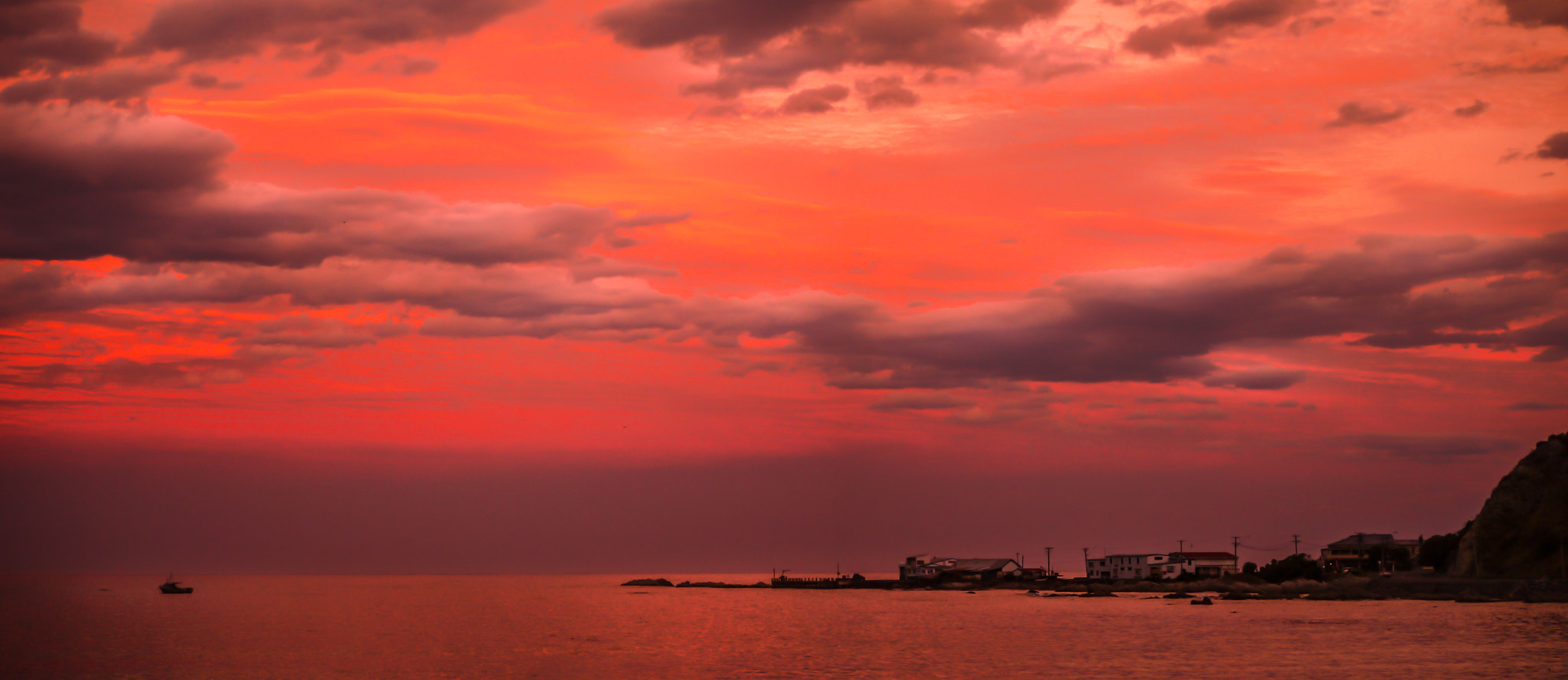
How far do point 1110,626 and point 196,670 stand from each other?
86044 millimetres

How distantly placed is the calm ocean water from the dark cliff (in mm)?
11308

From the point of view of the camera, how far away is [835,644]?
340 ft

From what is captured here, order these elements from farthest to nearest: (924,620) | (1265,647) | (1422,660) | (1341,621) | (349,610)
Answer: (349,610)
(924,620)
(1341,621)
(1265,647)
(1422,660)

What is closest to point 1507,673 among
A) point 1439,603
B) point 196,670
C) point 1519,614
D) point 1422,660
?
point 1422,660

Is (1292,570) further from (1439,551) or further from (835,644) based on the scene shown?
(835,644)

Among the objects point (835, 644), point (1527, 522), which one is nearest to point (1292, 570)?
point (1527, 522)

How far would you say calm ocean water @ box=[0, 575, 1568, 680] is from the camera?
76.4m

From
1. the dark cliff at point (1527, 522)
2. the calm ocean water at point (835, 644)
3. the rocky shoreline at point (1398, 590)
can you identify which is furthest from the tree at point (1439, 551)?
the calm ocean water at point (835, 644)

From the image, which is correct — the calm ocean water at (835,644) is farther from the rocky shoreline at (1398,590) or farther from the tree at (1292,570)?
the tree at (1292,570)

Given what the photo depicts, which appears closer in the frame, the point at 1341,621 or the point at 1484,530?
the point at 1341,621

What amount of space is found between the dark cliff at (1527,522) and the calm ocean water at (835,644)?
11.3 meters

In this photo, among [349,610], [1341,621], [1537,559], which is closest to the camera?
[1341,621]

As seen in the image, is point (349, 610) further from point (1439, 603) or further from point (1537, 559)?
point (1537, 559)

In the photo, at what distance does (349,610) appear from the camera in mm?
183750
